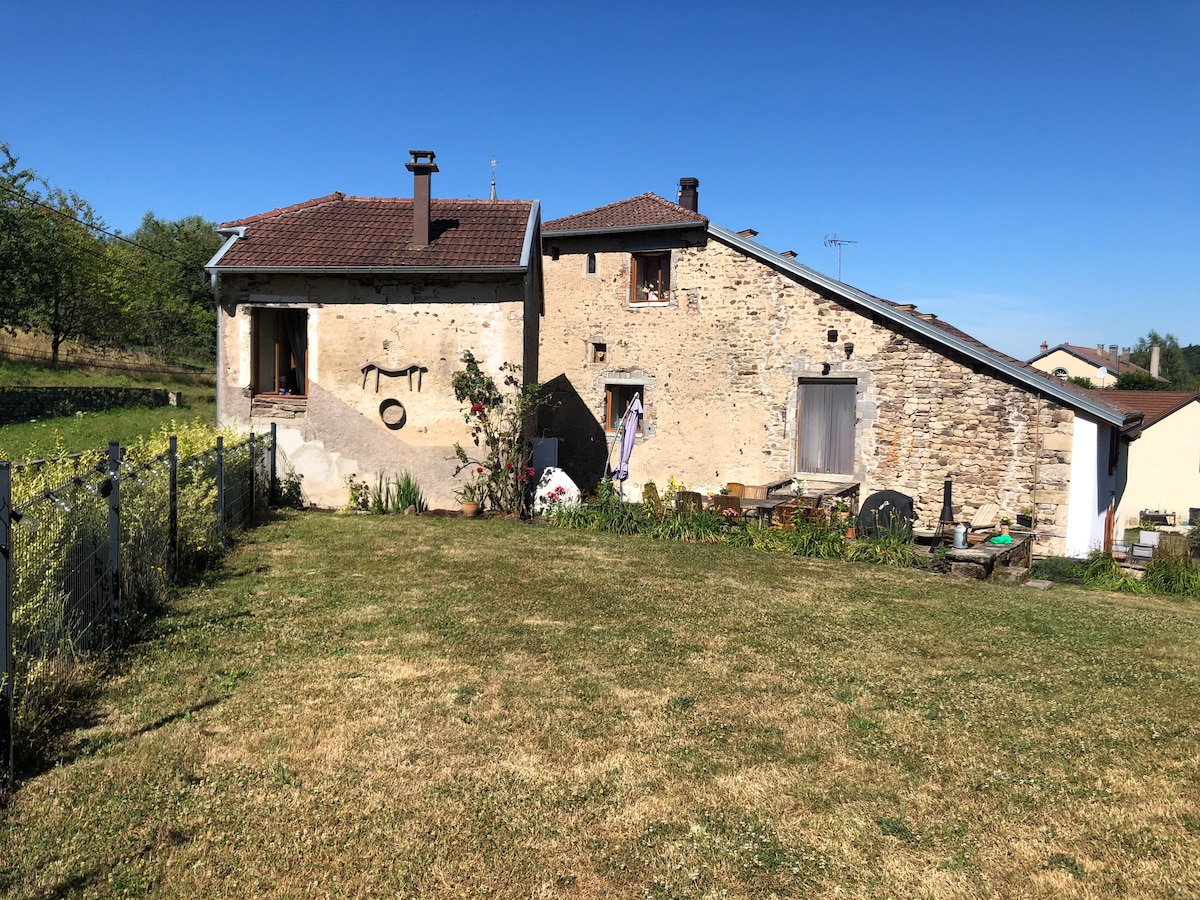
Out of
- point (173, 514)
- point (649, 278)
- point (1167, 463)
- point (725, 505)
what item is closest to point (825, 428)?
point (725, 505)

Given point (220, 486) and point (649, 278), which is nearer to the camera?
point (220, 486)

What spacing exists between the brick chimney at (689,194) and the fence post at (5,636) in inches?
627

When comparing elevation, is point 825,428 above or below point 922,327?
below

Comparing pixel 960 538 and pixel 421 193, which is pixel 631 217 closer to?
pixel 421 193

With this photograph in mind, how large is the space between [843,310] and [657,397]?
4.21 meters

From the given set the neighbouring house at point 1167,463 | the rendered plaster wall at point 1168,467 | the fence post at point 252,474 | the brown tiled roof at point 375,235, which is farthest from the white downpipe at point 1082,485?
the rendered plaster wall at point 1168,467

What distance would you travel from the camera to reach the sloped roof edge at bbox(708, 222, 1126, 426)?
12703 mm

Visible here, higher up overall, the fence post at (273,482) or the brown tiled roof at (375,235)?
the brown tiled roof at (375,235)

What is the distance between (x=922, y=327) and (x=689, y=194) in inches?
259

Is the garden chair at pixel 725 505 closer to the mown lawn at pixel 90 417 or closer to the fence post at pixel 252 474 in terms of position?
the fence post at pixel 252 474

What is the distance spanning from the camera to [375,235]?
45.4ft

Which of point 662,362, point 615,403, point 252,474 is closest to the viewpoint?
point 252,474

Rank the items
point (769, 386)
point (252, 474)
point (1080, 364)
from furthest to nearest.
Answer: point (1080, 364)
point (769, 386)
point (252, 474)

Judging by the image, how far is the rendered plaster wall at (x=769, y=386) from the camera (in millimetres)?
13398
